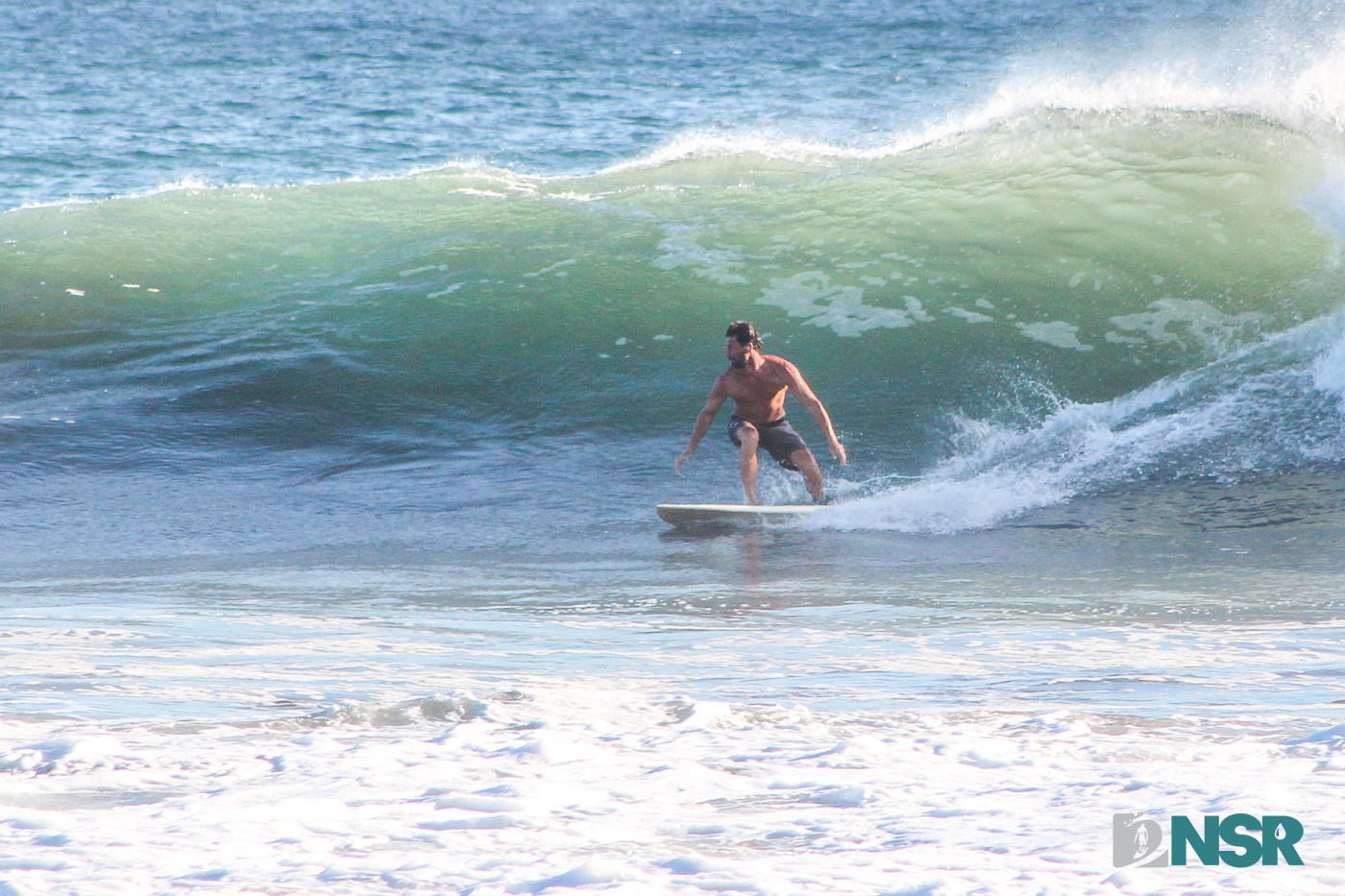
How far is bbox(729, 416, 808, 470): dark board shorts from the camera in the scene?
8.05 metres

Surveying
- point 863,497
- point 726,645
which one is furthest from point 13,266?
point 726,645

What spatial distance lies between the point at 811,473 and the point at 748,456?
0.41 meters

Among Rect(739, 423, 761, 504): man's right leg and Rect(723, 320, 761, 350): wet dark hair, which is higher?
Rect(723, 320, 761, 350): wet dark hair

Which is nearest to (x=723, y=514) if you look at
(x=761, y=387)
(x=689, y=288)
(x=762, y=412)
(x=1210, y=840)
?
(x=762, y=412)

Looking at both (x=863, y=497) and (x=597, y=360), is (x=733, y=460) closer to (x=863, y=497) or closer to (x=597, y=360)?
(x=863, y=497)

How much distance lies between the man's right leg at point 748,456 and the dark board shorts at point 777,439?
0.11ft

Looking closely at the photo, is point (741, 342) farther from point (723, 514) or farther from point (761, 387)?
point (723, 514)

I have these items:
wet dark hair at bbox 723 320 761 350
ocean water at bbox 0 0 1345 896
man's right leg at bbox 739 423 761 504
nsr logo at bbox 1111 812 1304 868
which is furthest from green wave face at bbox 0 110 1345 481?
nsr logo at bbox 1111 812 1304 868

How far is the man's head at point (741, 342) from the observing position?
7.79m

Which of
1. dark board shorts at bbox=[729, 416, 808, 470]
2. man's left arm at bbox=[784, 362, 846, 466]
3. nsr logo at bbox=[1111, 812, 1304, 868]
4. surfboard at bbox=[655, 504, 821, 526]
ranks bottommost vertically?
surfboard at bbox=[655, 504, 821, 526]

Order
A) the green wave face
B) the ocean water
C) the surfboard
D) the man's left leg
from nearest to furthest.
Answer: the ocean water
the surfboard
the man's left leg
the green wave face

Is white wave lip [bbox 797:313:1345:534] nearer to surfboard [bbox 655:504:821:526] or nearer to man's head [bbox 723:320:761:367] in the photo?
surfboard [bbox 655:504:821:526]

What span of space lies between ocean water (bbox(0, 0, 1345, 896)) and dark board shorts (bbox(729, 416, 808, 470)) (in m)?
0.51

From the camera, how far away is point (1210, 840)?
2426 mm
